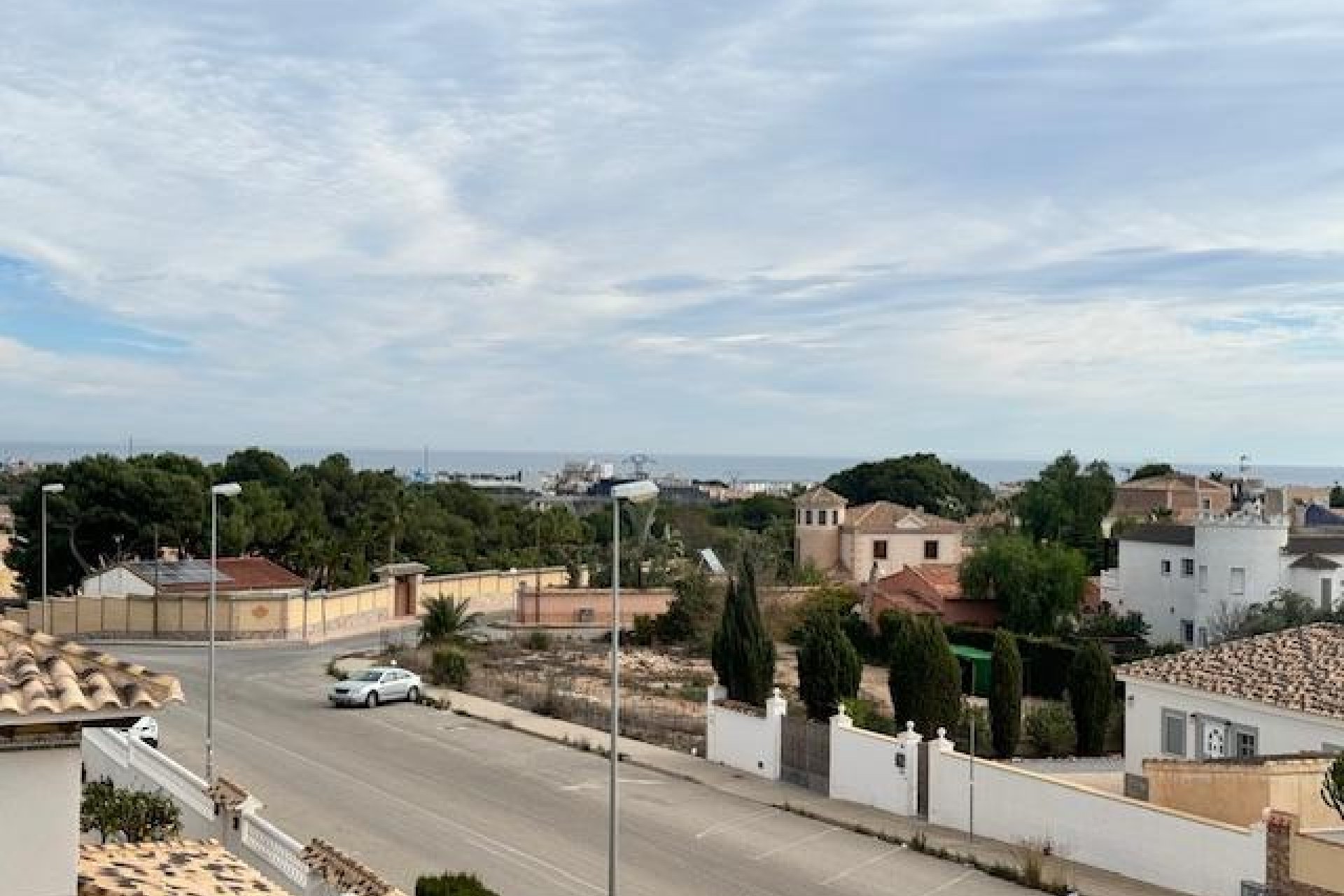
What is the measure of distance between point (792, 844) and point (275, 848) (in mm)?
10371

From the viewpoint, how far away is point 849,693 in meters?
31.4

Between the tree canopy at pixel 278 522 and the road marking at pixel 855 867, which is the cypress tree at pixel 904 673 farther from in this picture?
the tree canopy at pixel 278 522

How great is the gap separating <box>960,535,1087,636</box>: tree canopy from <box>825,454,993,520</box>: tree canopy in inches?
2227

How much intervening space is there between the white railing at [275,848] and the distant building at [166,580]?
35264mm

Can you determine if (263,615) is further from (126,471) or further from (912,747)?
(912,747)

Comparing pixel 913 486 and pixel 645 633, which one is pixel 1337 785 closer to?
pixel 645 633

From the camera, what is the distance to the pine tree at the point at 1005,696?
103 ft

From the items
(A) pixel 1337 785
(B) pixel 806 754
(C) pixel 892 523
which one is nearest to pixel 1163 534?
(C) pixel 892 523

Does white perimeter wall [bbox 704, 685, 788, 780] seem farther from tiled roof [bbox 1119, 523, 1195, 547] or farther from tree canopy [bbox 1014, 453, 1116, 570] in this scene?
tree canopy [bbox 1014, 453, 1116, 570]

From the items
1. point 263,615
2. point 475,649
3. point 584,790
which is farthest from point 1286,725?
point 263,615

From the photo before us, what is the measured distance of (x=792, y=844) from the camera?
25.1 m

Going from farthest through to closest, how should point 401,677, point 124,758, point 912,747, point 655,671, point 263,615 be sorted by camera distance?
point 263,615 → point 655,671 → point 401,677 → point 912,747 → point 124,758

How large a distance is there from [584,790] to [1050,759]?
11190mm

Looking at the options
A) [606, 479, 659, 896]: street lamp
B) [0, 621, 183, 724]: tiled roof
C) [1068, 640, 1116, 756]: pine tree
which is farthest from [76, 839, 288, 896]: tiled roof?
[1068, 640, 1116, 756]: pine tree
